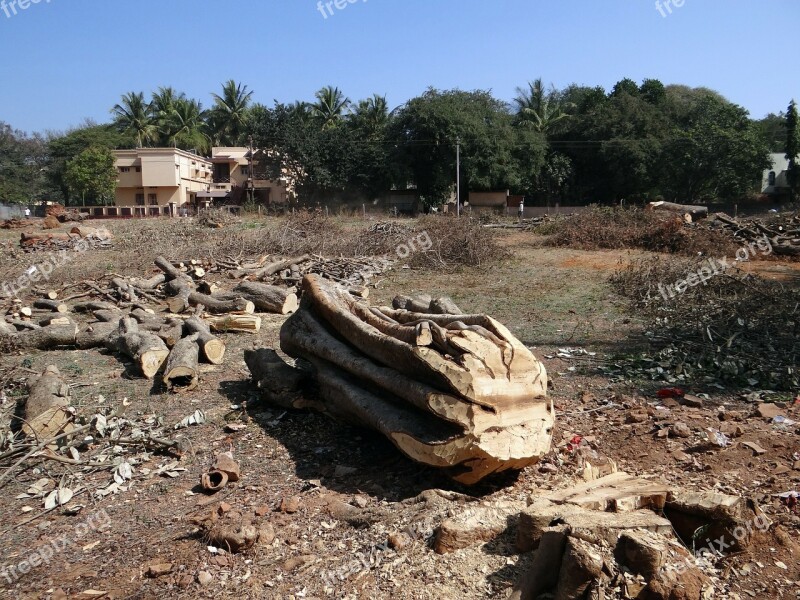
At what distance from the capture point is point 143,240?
17688 mm

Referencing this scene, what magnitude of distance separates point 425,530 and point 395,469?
39.7 inches

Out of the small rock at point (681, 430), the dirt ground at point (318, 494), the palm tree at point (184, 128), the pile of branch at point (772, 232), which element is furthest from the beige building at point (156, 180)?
the small rock at point (681, 430)

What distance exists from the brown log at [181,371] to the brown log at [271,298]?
3402mm

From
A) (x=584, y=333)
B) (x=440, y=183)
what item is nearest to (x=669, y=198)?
(x=440, y=183)

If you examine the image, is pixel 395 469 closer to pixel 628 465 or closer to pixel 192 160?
pixel 628 465

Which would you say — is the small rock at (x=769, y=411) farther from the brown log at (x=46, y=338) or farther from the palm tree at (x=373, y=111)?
the palm tree at (x=373, y=111)

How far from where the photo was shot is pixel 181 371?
599 centimetres

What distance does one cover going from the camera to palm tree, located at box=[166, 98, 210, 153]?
4959cm

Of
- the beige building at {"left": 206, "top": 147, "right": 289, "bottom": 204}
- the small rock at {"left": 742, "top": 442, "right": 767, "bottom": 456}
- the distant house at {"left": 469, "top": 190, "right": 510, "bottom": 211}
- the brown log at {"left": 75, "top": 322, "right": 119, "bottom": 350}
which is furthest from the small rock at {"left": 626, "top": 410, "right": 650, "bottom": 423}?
the beige building at {"left": 206, "top": 147, "right": 289, "bottom": 204}

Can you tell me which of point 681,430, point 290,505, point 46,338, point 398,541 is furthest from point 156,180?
point 398,541

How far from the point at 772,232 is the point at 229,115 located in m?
45.1

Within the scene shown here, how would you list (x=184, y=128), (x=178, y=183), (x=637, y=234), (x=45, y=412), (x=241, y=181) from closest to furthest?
(x=45, y=412) < (x=637, y=234) < (x=178, y=183) < (x=241, y=181) < (x=184, y=128)

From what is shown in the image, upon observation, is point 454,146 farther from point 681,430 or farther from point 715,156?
point 681,430

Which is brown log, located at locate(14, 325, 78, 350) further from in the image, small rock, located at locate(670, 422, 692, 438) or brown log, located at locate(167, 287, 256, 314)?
small rock, located at locate(670, 422, 692, 438)
